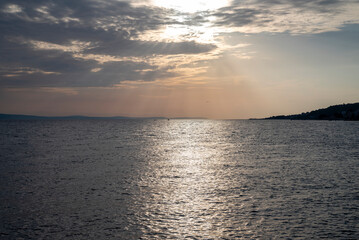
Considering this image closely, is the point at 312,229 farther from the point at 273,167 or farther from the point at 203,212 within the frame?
the point at 273,167

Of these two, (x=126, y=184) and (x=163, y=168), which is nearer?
(x=126, y=184)

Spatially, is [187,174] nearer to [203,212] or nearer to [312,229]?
[203,212]

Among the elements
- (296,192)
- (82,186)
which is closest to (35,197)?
(82,186)

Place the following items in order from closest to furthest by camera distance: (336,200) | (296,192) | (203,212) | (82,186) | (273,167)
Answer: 1. (203,212)
2. (336,200)
3. (296,192)
4. (82,186)
5. (273,167)

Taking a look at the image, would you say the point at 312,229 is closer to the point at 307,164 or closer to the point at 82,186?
the point at 82,186

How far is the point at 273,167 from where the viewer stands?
119 feet

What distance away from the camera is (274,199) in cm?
2161

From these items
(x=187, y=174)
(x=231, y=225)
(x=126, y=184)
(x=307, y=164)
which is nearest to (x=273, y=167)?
(x=307, y=164)

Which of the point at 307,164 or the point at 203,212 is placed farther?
the point at 307,164

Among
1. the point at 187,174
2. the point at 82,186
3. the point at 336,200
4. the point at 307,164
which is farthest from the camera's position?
the point at 307,164

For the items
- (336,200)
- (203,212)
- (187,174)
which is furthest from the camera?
(187,174)

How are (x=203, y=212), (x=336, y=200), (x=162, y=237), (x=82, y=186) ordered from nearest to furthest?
(x=162, y=237), (x=203, y=212), (x=336, y=200), (x=82, y=186)

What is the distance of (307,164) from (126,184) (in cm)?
2481

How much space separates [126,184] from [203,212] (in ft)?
34.1
